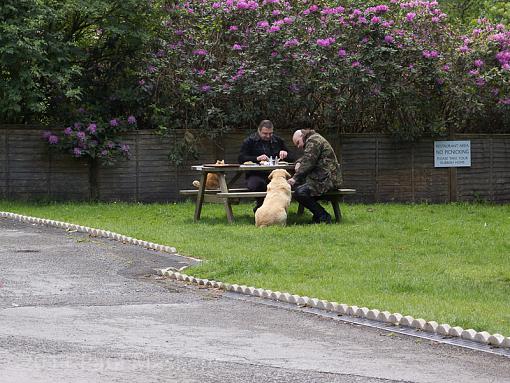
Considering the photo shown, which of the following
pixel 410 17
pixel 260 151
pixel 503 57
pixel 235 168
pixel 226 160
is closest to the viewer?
pixel 235 168

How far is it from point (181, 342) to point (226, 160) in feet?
45.6

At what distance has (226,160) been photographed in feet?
72.2

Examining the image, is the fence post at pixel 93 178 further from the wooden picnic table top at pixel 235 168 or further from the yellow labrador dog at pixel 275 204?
the yellow labrador dog at pixel 275 204

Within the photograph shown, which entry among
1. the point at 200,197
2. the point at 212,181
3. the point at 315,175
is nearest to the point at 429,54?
the point at 212,181

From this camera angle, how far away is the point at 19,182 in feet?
68.9

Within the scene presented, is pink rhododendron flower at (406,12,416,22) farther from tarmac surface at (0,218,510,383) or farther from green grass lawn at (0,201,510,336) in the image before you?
tarmac surface at (0,218,510,383)

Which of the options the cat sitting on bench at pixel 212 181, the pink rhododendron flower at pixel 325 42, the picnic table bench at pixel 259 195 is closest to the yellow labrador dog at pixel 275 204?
the picnic table bench at pixel 259 195

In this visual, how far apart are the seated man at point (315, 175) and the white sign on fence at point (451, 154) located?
20.6 ft

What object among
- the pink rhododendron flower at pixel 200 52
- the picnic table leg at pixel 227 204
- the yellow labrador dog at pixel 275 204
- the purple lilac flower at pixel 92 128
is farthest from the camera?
the pink rhododendron flower at pixel 200 52

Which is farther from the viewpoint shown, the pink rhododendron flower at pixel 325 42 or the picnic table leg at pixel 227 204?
the pink rhododendron flower at pixel 325 42

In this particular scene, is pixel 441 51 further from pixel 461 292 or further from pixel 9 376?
pixel 9 376

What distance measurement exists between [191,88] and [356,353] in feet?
47.5

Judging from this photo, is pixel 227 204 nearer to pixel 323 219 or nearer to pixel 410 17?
pixel 323 219

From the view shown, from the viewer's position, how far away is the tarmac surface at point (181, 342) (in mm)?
7141
